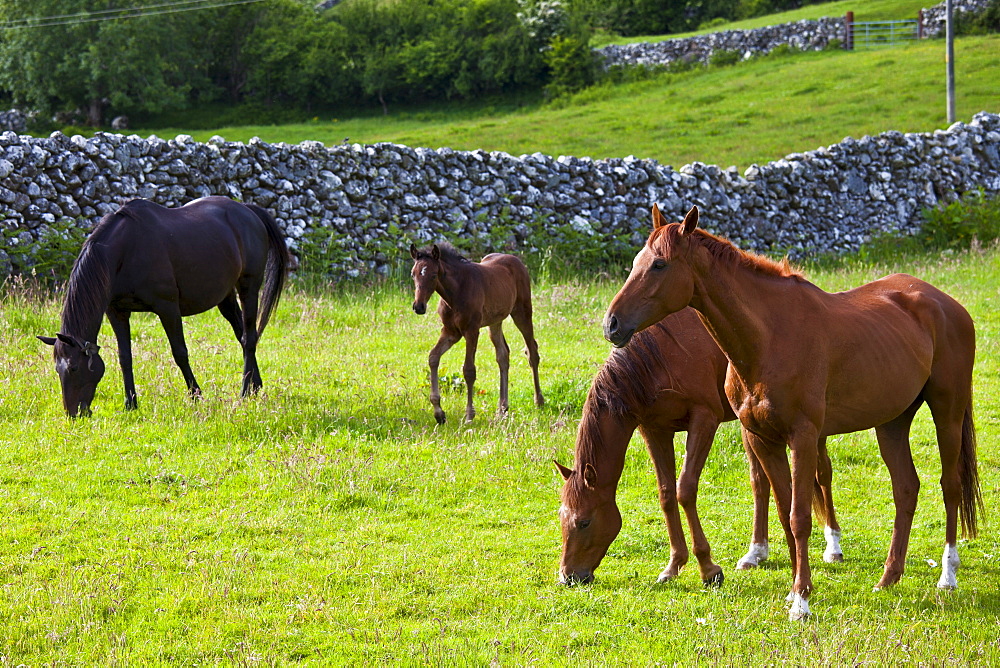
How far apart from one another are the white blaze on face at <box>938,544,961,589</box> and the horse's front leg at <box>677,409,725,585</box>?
1.18 metres

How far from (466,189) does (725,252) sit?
37.2ft

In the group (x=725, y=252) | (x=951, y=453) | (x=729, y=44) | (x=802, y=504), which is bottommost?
(x=951, y=453)

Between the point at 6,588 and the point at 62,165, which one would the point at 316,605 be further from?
the point at 62,165

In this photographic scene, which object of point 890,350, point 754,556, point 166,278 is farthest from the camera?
point 166,278

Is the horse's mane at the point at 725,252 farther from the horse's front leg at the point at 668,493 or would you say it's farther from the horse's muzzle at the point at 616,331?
the horse's front leg at the point at 668,493

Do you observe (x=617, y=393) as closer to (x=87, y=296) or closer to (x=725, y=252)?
(x=725, y=252)

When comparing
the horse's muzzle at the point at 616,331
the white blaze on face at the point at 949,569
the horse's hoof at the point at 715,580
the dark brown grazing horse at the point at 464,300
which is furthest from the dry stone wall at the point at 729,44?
the horse's muzzle at the point at 616,331

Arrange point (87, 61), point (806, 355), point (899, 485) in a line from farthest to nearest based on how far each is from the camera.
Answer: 1. point (87, 61)
2. point (899, 485)
3. point (806, 355)

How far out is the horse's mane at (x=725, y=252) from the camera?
13.1 ft

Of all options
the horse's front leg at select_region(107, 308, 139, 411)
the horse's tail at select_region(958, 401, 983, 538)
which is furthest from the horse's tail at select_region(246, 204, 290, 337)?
the horse's tail at select_region(958, 401, 983, 538)

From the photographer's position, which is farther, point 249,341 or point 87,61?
point 87,61

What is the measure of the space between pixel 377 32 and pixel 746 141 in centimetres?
2342

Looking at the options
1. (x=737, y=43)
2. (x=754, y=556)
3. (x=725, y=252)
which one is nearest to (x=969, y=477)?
(x=754, y=556)

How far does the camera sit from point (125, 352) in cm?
826
